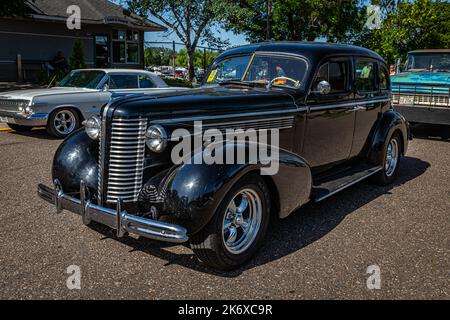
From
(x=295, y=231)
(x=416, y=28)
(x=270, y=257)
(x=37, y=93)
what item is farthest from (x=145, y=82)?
(x=416, y=28)

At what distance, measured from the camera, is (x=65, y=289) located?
3035 millimetres

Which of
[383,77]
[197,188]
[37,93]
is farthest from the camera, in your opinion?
[37,93]

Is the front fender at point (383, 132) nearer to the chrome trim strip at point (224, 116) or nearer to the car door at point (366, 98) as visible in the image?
the car door at point (366, 98)

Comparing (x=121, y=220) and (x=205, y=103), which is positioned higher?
(x=205, y=103)

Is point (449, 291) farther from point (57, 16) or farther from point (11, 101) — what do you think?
point (57, 16)

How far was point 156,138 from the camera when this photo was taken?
3322mm

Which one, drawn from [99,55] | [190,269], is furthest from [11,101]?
[99,55]

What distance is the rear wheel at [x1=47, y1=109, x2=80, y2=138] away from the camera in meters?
8.66

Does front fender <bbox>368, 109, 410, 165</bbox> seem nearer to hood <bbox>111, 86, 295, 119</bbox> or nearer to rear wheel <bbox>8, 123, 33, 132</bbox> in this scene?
hood <bbox>111, 86, 295, 119</bbox>

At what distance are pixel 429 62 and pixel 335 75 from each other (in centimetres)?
696

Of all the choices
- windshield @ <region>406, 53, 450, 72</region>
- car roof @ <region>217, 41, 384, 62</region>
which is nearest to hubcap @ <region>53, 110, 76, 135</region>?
car roof @ <region>217, 41, 384, 62</region>

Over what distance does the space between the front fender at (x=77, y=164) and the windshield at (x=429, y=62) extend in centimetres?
922

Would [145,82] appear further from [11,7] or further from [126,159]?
[126,159]

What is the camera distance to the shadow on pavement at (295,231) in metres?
3.56
